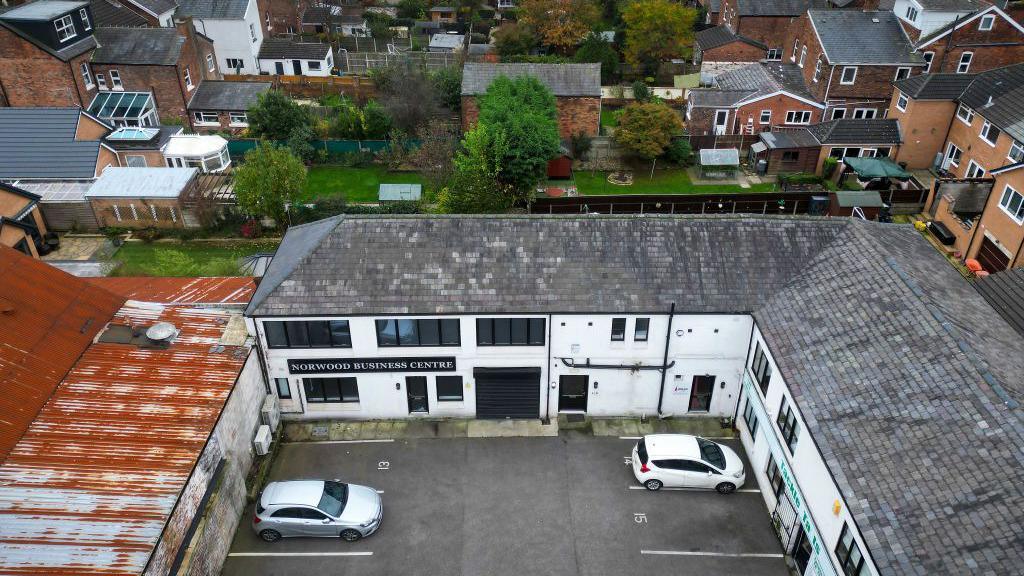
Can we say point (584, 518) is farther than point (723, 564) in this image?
Yes

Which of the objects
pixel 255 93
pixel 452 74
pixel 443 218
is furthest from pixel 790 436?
pixel 255 93

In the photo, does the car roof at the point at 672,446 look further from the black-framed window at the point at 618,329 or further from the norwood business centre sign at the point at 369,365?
the norwood business centre sign at the point at 369,365

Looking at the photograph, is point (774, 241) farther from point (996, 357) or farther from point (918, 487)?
point (918, 487)

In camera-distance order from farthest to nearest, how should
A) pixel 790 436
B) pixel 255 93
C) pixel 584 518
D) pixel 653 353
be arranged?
pixel 255 93, pixel 653 353, pixel 584 518, pixel 790 436

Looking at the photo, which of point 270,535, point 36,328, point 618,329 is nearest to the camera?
point 270,535

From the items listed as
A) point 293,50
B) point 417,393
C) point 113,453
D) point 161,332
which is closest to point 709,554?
point 417,393

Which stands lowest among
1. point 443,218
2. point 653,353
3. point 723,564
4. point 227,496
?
point 723,564

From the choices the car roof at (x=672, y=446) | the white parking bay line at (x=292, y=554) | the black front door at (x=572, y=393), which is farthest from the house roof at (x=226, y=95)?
the car roof at (x=672, y=446)

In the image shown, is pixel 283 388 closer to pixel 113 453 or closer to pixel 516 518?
pixel 113 453
